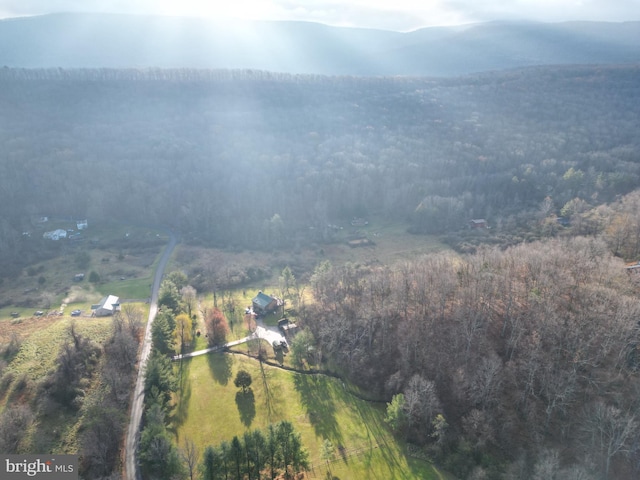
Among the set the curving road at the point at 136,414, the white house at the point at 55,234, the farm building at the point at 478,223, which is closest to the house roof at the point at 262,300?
the curving road at the point at 136,414

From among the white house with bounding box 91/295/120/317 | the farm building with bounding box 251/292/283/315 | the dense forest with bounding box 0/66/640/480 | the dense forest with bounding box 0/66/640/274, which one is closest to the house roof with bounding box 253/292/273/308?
the farm building with bounding box 251/292/283/315

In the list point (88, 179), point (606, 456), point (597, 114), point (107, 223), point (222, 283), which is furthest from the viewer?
point (597, 114)

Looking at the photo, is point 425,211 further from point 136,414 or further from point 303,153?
point 136,414

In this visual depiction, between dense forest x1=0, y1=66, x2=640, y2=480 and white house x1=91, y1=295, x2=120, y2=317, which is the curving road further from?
white house x1=91, y1=295, x2=120, y2=317

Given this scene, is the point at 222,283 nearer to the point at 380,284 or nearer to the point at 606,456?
the point at 380,284

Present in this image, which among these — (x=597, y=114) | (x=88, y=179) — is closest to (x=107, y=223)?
(x=88, y=179)

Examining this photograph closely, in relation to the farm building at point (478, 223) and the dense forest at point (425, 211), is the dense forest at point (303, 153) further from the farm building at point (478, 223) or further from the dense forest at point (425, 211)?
the farm building at point (478, 223)

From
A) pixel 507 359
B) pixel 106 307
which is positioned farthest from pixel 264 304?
pixel 507 359
